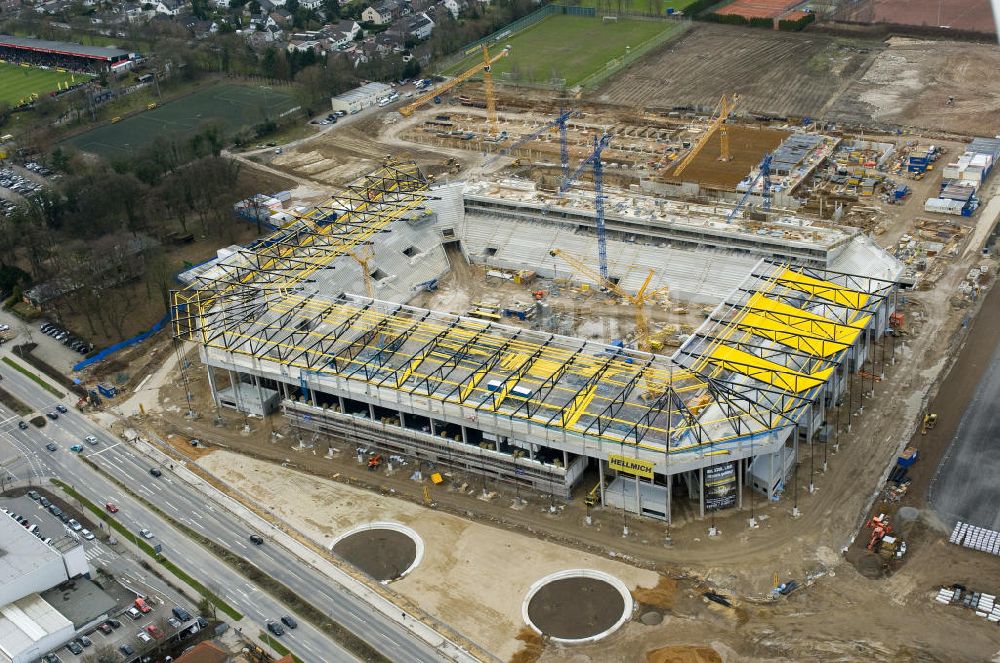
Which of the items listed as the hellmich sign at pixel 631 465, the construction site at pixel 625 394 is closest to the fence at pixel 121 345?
the construction site at pixel 625 394

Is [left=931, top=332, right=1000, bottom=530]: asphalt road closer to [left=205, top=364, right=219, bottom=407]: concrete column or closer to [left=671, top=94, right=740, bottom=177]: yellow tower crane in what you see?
[left=671, top=94, right=740, bottom=177]: yellow tower crane

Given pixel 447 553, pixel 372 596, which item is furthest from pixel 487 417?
pixel 372 596

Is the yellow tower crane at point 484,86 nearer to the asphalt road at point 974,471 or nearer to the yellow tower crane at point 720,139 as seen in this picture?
the yellow tower crane at point 720,139

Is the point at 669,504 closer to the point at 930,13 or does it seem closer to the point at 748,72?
the point at 748,72

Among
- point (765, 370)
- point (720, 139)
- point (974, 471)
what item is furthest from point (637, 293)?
point (720, 139)

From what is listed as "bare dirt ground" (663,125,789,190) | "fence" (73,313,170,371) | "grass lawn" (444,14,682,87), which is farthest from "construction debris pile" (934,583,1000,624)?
Answer: "grass lawn" (444,14,682,87)
